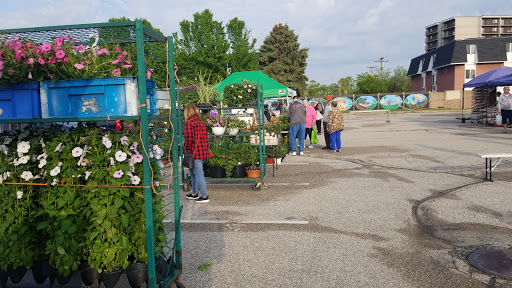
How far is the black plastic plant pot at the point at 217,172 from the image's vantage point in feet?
29.8

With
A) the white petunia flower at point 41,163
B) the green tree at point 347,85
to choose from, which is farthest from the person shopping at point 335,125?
the green tree at point 347,85

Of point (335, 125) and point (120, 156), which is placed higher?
point (120, 156)

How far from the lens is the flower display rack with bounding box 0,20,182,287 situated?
352cm

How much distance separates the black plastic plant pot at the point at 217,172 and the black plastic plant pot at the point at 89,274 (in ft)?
17.9

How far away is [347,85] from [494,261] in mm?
108754

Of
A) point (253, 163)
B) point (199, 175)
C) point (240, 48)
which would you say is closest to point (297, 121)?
point (253, 163)

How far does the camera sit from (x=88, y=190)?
362cm

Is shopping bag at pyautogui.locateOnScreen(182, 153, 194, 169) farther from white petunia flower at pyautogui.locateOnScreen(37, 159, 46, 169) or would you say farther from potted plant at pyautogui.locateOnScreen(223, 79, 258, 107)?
white petunia flower at pyautogui.locateOnScreen(37, 159, 46, 169)

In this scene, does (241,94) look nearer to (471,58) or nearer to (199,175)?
(199,175)

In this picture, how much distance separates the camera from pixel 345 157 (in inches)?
522

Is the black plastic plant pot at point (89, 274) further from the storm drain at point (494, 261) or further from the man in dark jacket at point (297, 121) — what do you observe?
the man in dark jacket at point (297, 121)

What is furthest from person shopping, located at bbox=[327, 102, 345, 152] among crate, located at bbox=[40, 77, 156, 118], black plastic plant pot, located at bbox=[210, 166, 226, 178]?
crate, located at bbox=[40, 77, 156, 118]

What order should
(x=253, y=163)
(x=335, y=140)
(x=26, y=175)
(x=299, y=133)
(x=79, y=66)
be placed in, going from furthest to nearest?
1. (x=335, y=140)
2. (x=299, y=133)
3. (x=253, y=163)
4. (x=26, y=175)
5. (x=79, y=66)

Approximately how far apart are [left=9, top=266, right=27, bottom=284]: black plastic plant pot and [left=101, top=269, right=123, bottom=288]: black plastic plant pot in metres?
0.80
